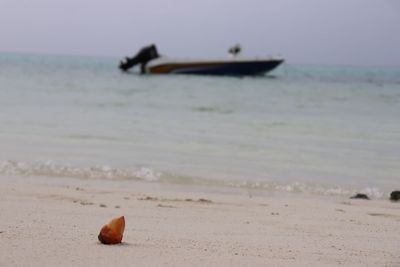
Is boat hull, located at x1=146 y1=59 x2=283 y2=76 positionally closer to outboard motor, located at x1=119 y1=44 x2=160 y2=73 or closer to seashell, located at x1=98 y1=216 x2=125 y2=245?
outboard motor, located at x1=119 y1=44 x2=160 y2=73

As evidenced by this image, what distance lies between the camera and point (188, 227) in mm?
3697

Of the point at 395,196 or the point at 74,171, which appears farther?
the point at 74,171

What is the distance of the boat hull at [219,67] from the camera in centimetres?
3491

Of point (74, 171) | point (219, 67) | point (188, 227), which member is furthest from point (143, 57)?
point (188, 227)

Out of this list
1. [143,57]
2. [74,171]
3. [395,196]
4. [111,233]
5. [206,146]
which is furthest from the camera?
[143,57]

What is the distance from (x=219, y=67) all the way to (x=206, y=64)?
0.86m

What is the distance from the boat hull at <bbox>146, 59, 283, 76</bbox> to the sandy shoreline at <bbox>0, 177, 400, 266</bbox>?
29485 mm

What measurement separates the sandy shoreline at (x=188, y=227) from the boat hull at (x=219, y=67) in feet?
96.7

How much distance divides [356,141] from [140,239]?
7031 millimetres

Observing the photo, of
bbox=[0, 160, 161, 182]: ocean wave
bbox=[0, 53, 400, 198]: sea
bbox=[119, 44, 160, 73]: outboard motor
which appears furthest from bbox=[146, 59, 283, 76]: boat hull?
bbox=[0, 160, 161, 182]: ocean wave

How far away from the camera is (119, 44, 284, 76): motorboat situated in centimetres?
3497

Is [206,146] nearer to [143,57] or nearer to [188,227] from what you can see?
[188,227]

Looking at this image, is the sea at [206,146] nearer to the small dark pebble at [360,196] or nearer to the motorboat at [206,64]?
the small dark pebble at [360,196]

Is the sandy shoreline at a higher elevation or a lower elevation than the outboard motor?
lower
